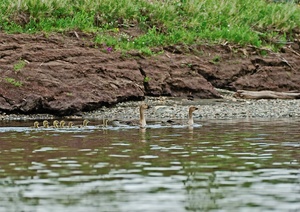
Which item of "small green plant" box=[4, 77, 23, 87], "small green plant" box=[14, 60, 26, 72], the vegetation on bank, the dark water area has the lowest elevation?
the dark water area

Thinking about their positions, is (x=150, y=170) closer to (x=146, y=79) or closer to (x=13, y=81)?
(x=13, y=81)

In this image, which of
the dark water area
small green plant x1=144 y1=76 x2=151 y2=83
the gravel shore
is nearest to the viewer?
the dark water area

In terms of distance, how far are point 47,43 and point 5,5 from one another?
3.01m

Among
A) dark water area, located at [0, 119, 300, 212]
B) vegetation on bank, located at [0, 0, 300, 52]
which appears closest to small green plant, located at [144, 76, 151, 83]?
vegetation on bank, located at [0, 0, 300, 52]

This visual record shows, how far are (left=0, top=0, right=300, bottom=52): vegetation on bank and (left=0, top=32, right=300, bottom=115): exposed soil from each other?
0.62 m

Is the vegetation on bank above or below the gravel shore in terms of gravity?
above

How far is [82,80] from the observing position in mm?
27031

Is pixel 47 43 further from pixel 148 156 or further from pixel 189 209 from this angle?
pixel 189 209

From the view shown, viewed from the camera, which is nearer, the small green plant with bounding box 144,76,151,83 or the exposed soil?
the exposed soil

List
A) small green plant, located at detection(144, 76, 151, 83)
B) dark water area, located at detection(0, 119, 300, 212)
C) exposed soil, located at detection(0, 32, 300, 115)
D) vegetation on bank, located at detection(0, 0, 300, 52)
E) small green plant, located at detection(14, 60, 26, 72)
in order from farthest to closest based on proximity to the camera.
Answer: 1. vegetation on bank, located at detection(0, 0, 300, 52)
2. small green plant, located at detection(144, 76, 151, 83)
3. small green plant, located at detection(14, 60, 26, 72)
4. exposed soil, located at detection(0, 32, 300, 115)
5. dark water area, located at detection(0, 119, 300, 212)

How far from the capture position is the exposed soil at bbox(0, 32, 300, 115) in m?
25.9

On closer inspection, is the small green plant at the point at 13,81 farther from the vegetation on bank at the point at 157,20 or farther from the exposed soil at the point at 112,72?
the vegetation on bank at the point at 157,20

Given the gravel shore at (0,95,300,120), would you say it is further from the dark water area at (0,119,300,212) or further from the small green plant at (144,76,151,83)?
the dark water area at (0,119,300,212)

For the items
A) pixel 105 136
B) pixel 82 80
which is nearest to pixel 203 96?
pixel 82 80
